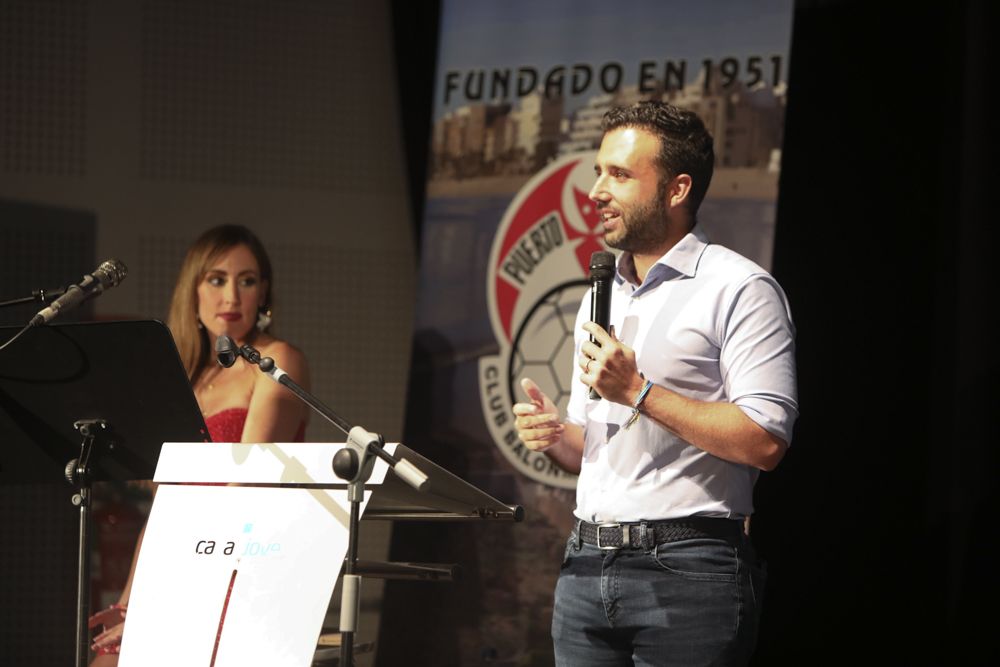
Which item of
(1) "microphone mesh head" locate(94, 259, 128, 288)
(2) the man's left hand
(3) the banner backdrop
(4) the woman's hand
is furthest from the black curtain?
(1) "microphone mesh head" locate(94, 259, 128, 288)

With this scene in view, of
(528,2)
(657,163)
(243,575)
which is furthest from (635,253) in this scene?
(528,2)

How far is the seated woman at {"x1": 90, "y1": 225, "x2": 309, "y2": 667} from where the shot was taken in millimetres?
3287

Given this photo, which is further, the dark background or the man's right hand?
the dark background

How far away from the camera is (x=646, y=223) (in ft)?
7.65

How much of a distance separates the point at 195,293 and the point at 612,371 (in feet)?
5.95

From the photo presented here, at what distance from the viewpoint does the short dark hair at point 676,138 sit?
2.33m

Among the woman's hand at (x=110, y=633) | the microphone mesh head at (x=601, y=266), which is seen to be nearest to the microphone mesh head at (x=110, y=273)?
the woman's hand at (x=110, y=633)

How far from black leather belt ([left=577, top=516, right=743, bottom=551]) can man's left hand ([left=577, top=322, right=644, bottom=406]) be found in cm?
25

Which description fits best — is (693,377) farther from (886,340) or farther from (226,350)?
(886,340)

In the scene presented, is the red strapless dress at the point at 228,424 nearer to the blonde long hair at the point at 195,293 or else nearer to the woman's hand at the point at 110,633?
the blonde long hair at the point at 195,293

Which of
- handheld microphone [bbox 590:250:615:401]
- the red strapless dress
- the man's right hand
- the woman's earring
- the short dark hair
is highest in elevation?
the short dark hair

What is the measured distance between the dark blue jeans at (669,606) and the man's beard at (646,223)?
64 centimetres

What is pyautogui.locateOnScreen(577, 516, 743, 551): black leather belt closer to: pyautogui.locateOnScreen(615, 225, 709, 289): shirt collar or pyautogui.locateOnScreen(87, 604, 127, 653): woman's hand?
pyautogui.locateOnScreen(615, 225, 709, 289): shirt collar

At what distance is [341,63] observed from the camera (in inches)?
203
